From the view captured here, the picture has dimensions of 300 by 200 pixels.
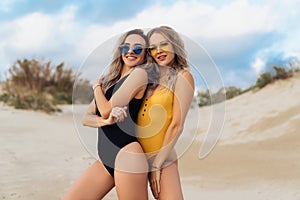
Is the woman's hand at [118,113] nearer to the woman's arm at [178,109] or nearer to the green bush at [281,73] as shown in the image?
the woman's arm at [178,109]

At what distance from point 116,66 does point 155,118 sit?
350 millimetres

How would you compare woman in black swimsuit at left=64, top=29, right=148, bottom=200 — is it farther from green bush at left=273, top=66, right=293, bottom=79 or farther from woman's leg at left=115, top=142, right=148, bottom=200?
green bush at left=273, top=66, right=293, bottom=79

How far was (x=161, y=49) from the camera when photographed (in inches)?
99.8

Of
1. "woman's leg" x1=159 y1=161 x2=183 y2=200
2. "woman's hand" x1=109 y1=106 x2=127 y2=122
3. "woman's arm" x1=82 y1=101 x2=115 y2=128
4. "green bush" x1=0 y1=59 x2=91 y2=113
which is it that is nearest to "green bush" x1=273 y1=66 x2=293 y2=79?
"green bush" x1=0 y1=59 x2=91 y2=113

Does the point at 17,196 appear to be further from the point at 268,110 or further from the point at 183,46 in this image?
the point at 268,110

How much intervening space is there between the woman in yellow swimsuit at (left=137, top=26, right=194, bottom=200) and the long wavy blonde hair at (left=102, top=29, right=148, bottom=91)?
2.8 inches

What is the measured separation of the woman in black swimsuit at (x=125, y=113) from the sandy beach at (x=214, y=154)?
36cm

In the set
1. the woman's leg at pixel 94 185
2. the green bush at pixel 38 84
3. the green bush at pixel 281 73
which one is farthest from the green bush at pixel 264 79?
the woman's leg at pixel 94 185

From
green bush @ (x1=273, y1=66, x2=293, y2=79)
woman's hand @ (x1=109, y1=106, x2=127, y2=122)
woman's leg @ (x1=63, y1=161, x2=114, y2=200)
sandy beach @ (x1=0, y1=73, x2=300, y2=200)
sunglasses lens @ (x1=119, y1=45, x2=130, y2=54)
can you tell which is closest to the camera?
woman's hand @ (x1=109, y1=106, x2=127, y2=122)

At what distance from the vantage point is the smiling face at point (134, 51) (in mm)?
2551

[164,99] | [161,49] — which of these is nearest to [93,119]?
→ [164,99]

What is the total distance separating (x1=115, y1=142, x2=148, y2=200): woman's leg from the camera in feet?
8.25

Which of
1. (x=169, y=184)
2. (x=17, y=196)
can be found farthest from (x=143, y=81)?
(x=17, y=196)

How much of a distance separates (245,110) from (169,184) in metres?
10.2
